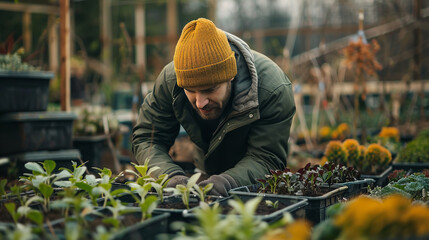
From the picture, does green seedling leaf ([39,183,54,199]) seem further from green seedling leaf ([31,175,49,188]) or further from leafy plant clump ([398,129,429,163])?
leafy plant clump ([398,129,429,163])

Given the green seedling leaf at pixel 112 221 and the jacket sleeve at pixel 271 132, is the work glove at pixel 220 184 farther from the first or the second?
the green seedling leaf at pixel 112 221

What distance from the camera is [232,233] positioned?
3.71 ft

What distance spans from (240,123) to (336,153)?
103 cm

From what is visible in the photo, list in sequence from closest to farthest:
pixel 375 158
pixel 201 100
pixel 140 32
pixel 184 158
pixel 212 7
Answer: pixel 201 100 → pixel 375 158 → pixel 184 158 → pixel 212 7 → pixel 140 32

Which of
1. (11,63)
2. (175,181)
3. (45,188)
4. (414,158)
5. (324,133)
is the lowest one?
(324,133)

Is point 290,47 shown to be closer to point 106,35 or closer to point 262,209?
point 106,35

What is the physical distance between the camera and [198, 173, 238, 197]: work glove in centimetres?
198

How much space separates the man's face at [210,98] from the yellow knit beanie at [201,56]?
57 millimetres

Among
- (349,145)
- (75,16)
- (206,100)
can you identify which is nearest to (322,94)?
(349,145)

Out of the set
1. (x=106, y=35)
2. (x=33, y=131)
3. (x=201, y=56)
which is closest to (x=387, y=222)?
(x=201, y=56)

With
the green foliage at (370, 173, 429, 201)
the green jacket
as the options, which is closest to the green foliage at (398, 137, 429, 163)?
the green jacket

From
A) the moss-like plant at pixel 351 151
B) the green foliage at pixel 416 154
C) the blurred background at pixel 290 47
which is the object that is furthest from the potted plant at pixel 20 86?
the green foliage at pixel 416 154

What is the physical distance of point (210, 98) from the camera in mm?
2342

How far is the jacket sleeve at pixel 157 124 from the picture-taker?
8.84 ft
